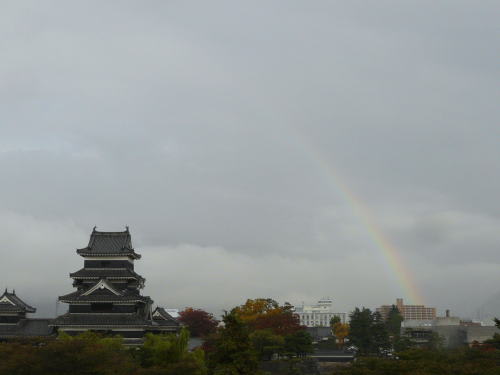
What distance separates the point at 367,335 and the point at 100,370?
191 ft

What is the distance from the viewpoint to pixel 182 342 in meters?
54.1

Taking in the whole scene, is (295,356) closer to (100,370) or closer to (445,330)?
(445,330)

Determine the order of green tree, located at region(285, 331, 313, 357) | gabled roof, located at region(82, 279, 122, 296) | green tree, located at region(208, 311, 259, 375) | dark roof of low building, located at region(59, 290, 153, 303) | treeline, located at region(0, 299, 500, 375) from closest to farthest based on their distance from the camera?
1. green tree, located at region(208, 311, 259, 375)
2. treeline, located at region(0, 299, 500, 375)
3. dark roof of low building, located at region(59, 290, 153, 303)
4. gabled roof, located at region(82, 279, 122, 296)
5. green tree, located at region(285, 331, 313, 357)

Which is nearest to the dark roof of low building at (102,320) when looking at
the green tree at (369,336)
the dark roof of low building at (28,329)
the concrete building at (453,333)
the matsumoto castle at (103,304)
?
the matsumoto castle at (103,304)

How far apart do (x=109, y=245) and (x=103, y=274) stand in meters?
3.65

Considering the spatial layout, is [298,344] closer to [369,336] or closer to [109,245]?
[369,336]

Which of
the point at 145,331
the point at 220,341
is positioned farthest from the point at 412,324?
A: the point at 220,341

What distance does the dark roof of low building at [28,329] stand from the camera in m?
69.1

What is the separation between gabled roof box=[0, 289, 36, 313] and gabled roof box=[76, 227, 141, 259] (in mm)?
8698

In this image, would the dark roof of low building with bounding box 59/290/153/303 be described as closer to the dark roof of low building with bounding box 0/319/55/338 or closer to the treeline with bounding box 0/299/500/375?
the dark roof of low building with bounding box 0/319/55/338

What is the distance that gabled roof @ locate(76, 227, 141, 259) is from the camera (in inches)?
2825

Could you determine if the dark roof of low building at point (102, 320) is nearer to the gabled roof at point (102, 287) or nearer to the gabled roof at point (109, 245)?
the gabled roof at point (102, 287)

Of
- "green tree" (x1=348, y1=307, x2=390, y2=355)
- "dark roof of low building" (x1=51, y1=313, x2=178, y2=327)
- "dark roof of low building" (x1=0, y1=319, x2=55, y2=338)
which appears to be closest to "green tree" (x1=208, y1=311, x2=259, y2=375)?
"dark roof of low building" (x1=51, y1=313, x2=178, y2=327)

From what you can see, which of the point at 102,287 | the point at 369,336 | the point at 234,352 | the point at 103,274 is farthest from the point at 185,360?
the point at 369,336
